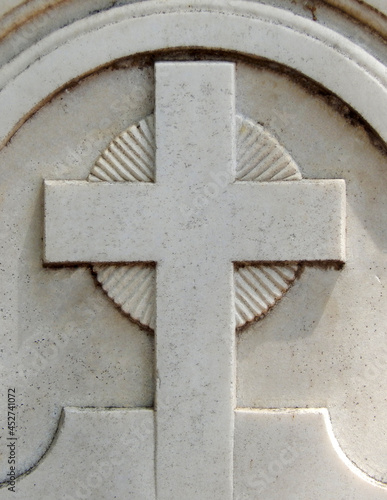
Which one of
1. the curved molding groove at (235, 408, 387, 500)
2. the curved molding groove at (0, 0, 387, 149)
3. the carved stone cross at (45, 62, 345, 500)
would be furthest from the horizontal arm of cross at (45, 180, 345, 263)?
the curved molding groove at (235, 408, 387, 500)

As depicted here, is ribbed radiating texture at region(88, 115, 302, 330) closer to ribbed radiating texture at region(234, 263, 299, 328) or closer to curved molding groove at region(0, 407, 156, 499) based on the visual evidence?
ribbed radiating texture at region(234, 263, 299, 328)

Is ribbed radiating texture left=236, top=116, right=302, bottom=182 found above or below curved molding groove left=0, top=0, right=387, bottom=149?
below

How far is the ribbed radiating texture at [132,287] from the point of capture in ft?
5.50

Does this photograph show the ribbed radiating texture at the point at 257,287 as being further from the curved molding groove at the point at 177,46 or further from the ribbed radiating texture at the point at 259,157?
the curved molding groove at the point at 177,46

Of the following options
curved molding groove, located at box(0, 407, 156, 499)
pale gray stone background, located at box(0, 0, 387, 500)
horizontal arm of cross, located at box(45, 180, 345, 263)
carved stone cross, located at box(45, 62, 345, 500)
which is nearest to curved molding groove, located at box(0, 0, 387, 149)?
pale gray stone background, located at box(0, 0, 387, 500)

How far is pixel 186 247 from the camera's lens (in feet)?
5.42

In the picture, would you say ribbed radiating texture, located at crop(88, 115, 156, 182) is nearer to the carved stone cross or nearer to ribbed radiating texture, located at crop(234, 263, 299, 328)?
the carved stone cross

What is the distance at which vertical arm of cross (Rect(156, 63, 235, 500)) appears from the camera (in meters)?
1.64

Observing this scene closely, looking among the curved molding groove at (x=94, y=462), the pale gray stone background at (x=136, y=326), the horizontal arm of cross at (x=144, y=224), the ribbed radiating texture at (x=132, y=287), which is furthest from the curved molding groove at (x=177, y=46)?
the curved molding groove at (x=94, y=462)

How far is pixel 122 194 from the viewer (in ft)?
5.44

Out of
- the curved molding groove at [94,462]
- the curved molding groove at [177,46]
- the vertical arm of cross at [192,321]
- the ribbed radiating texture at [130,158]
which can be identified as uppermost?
the curved molding groove at [177,46]

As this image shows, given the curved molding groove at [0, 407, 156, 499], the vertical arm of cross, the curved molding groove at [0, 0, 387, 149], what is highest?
the curved molding groove at [0, 0, 387, 149]

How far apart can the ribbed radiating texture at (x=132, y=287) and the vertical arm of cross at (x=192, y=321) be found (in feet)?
0.15

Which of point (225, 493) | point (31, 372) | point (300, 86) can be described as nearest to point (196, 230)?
point (300, 86)
